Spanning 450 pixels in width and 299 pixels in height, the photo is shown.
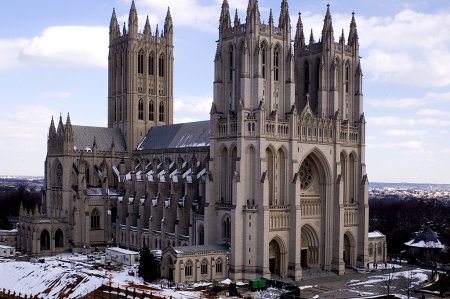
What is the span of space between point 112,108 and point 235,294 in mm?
61998

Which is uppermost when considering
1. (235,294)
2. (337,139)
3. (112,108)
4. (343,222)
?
(112,108)

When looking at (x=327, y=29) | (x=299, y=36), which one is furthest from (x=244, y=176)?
(x=299, y=36)

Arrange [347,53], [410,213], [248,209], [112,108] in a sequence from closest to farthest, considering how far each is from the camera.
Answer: [248,209]
[347,53]
[112,108]
[410,213]

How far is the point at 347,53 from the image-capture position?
83.2m

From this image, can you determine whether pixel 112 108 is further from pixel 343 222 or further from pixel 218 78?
pixel 343 222

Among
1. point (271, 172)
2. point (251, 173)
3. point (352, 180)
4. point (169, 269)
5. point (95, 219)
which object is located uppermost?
point (271, 172)

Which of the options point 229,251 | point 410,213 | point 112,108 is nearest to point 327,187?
point 229,251

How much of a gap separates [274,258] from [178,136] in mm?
32596

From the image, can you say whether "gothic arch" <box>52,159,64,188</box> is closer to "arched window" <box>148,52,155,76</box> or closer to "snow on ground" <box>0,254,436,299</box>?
"snow on ground" <box>0,254,436,299</box>

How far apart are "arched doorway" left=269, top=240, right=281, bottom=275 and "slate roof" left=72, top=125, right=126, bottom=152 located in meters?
43.1

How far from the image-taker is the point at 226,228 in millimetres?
73938

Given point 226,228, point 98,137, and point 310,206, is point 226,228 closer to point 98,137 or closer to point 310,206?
point 310,206

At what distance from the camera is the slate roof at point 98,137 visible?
104m

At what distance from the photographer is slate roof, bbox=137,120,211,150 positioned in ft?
306
